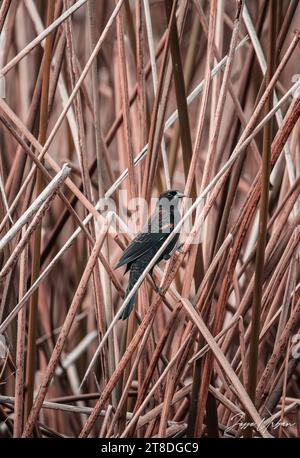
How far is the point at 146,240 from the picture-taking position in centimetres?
228

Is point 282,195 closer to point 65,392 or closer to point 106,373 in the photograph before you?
point 106,373

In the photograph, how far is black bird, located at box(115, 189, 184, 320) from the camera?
7.18 ft

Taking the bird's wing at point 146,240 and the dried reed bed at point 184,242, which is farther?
the bird's wing at point 146,240

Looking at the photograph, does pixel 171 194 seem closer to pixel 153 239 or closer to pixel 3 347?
pixel 153 239

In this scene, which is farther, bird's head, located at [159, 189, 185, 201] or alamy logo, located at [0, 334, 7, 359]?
bird's head, located at [159, 189, 185, 201]

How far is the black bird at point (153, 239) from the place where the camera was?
7.18 feet

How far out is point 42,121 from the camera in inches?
77.7

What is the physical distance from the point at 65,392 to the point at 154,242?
119 cm

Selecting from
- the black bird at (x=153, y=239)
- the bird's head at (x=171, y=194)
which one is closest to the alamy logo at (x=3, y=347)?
the black bird at (x=153, y=239)

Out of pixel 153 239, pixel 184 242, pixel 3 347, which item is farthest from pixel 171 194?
pixel 3 347
